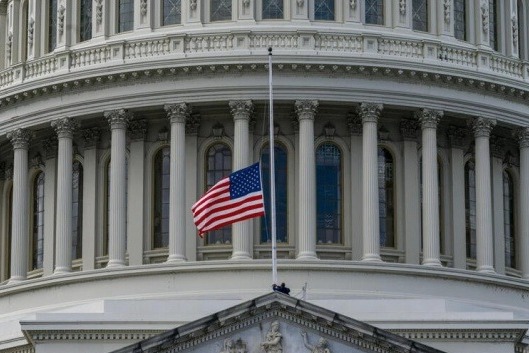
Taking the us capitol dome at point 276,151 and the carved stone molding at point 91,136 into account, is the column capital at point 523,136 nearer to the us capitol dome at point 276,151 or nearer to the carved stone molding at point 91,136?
the us capitol dome at point 276,151

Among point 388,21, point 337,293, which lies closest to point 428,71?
point 388,21

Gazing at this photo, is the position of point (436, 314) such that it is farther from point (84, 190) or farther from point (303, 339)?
point (84, 190)

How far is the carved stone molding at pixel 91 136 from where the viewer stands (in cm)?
8825

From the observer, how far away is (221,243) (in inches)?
3386

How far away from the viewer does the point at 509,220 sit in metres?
89.9

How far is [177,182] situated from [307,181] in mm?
3923

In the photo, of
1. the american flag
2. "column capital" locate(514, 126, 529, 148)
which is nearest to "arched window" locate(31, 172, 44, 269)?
the american flag

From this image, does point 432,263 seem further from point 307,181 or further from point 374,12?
point 374,12

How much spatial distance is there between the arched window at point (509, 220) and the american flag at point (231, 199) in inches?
512

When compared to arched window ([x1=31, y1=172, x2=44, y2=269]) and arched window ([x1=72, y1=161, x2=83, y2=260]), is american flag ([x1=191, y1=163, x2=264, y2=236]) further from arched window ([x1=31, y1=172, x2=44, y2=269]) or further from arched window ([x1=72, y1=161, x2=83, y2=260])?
arched window ([x1=31, y1=172, x2=44, y2=269])

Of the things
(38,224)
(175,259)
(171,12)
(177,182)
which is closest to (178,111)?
(177,182)

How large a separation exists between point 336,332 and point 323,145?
1421cm

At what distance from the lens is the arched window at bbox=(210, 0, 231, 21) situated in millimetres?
87250

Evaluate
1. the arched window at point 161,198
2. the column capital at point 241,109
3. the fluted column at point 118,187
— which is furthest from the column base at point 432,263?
the fluted column at point 118,187
